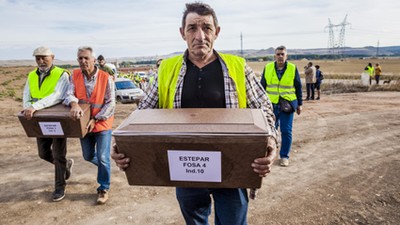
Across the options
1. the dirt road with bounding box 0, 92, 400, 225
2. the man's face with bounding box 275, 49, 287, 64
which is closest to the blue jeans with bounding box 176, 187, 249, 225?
the dirt road with bounding box 0, 92, 400, 225

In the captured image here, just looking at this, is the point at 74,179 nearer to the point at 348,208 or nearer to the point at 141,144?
the point at 141,144

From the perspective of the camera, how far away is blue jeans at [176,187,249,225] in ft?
6.77

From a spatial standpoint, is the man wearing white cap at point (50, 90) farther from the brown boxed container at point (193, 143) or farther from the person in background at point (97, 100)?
the brown boxed container at point (193, 143)

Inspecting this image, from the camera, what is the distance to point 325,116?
914 centimetres

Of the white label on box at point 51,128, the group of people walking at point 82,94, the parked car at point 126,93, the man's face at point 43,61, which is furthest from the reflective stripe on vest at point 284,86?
the parked car at point 126,93

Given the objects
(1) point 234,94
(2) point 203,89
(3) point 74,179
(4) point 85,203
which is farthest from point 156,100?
(3) point 74,179

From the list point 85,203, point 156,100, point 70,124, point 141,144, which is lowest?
point 85,203

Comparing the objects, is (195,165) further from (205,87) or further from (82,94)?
(82,94)

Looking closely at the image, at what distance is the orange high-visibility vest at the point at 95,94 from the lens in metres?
3.80

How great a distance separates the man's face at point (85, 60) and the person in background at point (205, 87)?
6.47 ft

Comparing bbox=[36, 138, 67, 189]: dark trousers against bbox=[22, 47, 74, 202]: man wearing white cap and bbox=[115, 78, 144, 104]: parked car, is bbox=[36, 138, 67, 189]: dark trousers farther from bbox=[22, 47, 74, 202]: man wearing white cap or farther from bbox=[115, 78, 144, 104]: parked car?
bbox=[115, 78, 144, 104]: parked car

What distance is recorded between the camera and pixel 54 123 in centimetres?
331

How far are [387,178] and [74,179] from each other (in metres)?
4.72

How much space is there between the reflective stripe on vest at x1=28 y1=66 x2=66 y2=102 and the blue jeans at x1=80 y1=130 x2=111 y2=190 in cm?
76
